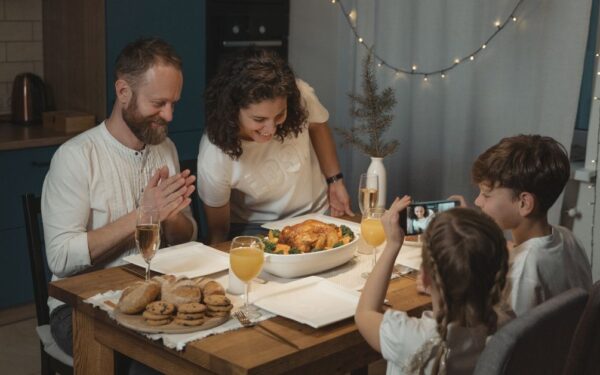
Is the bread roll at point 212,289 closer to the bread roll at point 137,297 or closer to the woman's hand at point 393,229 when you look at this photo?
the bread roll at point 137,297

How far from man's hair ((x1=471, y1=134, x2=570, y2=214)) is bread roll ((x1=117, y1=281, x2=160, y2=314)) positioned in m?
0.91

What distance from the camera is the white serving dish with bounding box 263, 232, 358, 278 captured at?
2.35 m

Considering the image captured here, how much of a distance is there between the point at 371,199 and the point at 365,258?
8.7 inches

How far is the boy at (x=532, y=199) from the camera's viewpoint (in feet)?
7.32

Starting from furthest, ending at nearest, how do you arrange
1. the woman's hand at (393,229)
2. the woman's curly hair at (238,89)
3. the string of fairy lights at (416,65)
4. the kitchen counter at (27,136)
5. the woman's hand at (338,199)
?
1. the kitchen counter at (27,136)
2. the string of fairy lights at (416,65)
3. the woman's hand at (338,199)
4. the woman's curly hair at (238,89)
5. the woman's hand at (393,229)

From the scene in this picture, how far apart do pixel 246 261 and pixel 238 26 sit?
8.84ft

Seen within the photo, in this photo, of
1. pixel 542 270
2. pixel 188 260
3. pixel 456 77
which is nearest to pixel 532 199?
pixel 542 270

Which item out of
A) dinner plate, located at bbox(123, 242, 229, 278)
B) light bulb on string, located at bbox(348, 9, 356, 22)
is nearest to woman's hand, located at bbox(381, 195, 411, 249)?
dinner plate, located at bbox(123, 242, 229, 278)

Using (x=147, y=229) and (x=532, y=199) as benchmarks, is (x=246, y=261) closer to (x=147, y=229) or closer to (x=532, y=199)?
(x=147, y=229)

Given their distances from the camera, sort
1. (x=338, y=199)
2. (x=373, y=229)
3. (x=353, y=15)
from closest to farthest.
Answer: (x=373, y=229), (x=338, y=199), (x=353, y=15)

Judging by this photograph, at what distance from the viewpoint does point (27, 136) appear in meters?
3.95

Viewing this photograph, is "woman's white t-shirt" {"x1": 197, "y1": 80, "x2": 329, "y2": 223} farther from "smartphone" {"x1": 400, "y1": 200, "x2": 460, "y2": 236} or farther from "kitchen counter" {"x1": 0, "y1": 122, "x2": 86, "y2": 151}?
"kitchen counter" {"x1": 0, "y1": 122, "x2": 86, "y2": 151}

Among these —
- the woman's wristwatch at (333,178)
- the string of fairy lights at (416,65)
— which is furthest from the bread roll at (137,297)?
the string of fairy lights at (416,65)

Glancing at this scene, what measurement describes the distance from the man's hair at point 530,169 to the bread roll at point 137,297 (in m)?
0.91
